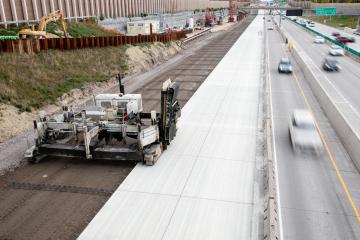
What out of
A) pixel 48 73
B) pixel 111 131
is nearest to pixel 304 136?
pixel 111 131

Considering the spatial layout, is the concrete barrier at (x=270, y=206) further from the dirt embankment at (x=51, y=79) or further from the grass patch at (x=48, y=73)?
the grass patch at (x=48, y=73)

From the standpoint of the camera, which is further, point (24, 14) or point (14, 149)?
point (24, 14)

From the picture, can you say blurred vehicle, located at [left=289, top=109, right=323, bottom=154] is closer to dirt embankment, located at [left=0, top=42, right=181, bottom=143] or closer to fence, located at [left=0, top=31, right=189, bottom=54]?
dirt embankment, located at [left=0, top=42, right=181, bottom=143]

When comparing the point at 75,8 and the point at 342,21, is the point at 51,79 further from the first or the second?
the point at 342,21

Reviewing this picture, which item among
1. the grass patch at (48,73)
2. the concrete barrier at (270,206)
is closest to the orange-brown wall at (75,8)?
the grass patch at (48,73)

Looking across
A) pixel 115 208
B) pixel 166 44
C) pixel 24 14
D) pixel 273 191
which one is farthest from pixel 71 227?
pixel 166 44

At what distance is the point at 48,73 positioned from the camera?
95.7 ft

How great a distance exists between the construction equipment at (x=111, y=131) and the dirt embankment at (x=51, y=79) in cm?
283

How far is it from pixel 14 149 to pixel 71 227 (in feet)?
29.5

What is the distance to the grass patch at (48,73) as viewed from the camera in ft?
80.1

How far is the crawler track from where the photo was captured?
1251 cm

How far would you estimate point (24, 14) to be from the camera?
4544cm

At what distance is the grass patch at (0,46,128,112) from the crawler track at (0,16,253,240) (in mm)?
8440

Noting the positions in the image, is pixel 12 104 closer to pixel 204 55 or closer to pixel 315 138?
pixel 315 138
